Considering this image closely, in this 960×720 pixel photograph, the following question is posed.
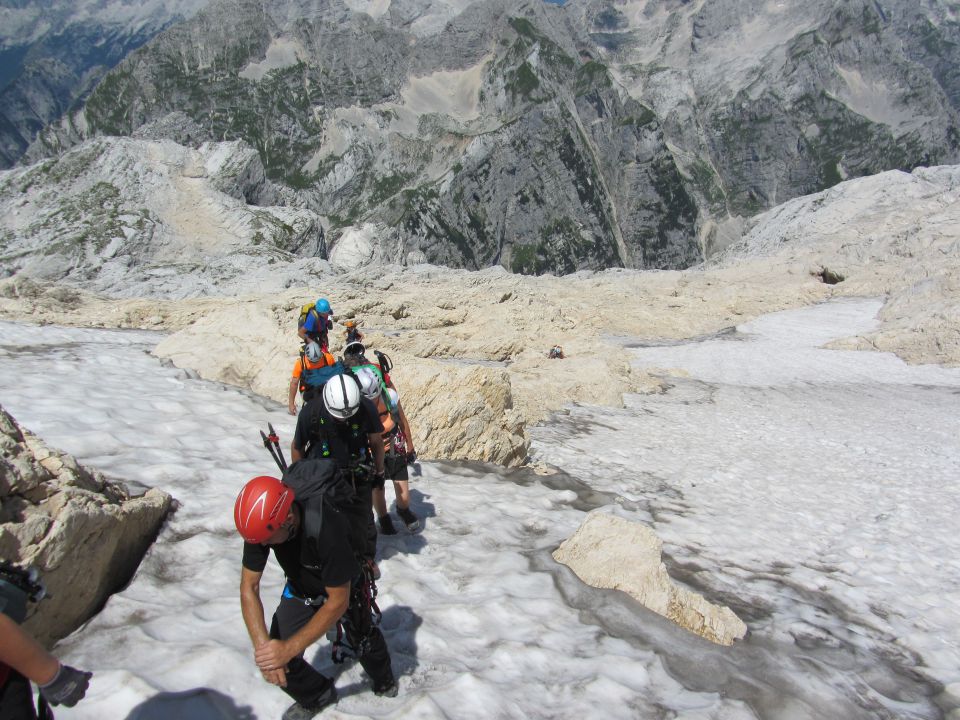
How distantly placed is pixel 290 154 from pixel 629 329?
372 ft

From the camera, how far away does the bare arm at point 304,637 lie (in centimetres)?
377

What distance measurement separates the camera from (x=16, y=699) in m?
2.91

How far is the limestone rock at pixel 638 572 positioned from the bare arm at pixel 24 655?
5.29 metres

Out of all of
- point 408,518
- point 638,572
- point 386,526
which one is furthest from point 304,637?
point 638,572

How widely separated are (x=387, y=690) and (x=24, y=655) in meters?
2.68

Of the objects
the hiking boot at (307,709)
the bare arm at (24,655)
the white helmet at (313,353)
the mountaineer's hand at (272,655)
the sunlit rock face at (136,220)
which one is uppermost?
the sunlit rock face at (136,220)

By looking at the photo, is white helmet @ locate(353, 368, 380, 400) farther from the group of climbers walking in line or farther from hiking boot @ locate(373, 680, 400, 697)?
hiking boot @ locate(373, 680, 400, 697)

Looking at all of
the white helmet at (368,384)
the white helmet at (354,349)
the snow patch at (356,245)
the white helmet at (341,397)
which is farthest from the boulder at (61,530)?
the snow patch at (356,245)

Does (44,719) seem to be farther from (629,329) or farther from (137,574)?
(629,329)

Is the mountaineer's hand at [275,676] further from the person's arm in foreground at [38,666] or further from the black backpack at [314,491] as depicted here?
the person's arm in foreground at [38,666]

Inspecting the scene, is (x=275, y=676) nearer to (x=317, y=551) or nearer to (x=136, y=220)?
(x=317, y=551)

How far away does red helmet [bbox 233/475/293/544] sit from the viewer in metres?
3.58

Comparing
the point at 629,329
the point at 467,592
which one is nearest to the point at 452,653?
the point at 467,592

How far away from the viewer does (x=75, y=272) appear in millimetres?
46625
